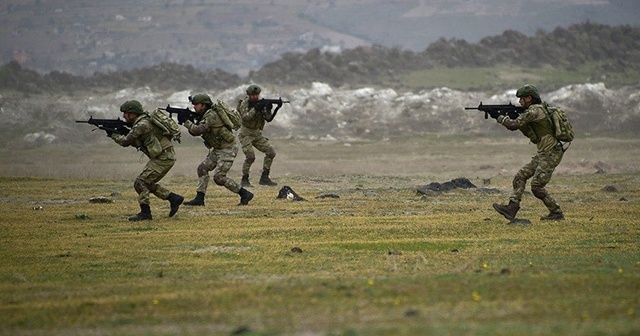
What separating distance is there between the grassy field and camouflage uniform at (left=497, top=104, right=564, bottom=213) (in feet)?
2.53

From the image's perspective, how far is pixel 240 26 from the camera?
151m

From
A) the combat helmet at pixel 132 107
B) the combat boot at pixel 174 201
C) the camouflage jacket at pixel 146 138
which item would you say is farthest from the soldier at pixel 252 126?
the combat helmet at pixel 132 107

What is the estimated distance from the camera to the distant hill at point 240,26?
133375mm

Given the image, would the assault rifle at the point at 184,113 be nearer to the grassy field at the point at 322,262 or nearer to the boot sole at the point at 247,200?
the grassy field at the point at 322,262

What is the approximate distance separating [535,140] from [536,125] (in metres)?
0.30

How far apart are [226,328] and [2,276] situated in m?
4.89

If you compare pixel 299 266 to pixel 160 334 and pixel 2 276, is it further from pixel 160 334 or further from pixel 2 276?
pixel 160 334

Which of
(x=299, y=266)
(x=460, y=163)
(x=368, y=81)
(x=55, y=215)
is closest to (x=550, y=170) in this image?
(x=299, y=266)

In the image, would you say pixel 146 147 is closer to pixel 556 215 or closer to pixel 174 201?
pixel 174 201

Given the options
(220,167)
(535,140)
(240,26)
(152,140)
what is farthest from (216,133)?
(240,26)

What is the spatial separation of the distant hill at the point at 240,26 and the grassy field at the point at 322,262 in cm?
10121

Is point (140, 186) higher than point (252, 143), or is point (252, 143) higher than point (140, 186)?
point (252, 143)

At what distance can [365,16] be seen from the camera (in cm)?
15775

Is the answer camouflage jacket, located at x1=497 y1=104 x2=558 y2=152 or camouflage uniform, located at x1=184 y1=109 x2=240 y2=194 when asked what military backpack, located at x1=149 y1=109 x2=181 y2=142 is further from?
camouflage jacket, located at x1=497 y1=104 x2=558 y2=152
